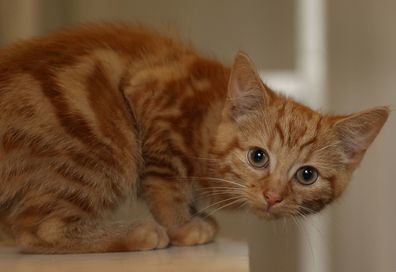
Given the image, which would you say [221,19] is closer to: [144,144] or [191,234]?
[144,144]

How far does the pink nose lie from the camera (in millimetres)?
1309

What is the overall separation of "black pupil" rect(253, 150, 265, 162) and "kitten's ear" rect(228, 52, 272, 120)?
103mm

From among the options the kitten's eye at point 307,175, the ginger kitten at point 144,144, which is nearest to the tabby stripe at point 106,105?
the ginger kitten at point 144,144

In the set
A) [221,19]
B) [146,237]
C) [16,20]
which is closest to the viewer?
[146,237]

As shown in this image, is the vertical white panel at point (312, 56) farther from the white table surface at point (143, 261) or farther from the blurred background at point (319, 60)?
the white table surface at point (143, 261)

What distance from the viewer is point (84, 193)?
129cm

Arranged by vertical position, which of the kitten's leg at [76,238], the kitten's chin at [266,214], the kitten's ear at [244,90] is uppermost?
the kitten's ear at [244,90]

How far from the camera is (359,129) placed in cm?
143

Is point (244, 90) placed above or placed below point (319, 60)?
above

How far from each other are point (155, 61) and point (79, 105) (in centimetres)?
23

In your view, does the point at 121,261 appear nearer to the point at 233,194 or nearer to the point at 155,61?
the point at 233,194

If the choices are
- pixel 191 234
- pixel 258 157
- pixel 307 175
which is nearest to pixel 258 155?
pixel 258 157

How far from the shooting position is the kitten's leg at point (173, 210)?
53.9 inches

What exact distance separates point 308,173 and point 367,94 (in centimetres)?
99
